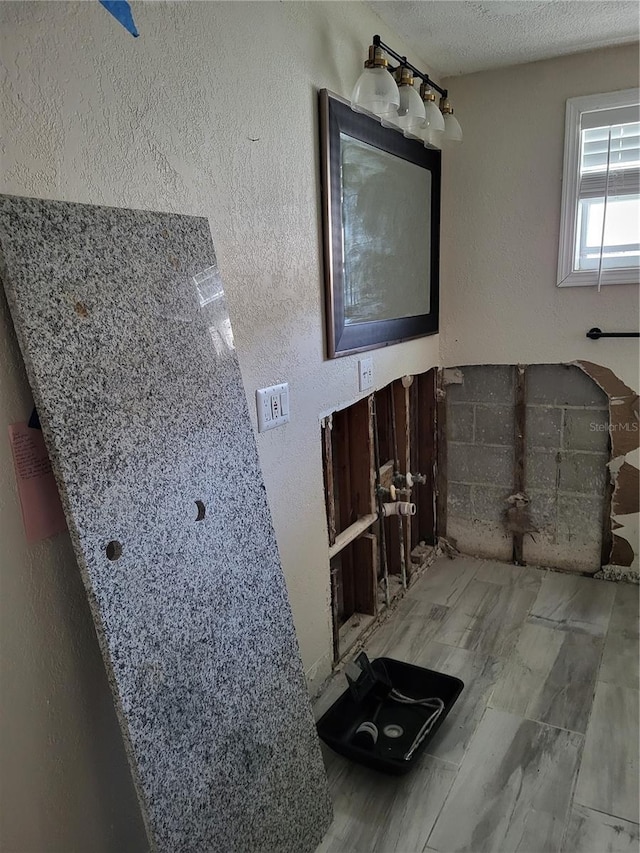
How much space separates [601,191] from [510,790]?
2226mm

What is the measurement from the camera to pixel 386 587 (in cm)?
245

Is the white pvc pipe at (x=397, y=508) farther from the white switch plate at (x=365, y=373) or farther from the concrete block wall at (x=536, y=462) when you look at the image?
the concrete block wall at (x=536, y=462)

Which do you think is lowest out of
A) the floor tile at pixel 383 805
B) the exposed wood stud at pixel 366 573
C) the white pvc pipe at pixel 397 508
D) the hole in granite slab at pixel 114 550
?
the floor tile at pixel 383 805

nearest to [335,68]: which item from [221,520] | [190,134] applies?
[190,134]

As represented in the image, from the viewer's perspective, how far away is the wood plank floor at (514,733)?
1467 millimetres

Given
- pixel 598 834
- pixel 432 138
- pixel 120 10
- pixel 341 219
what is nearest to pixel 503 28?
pixel 432 138

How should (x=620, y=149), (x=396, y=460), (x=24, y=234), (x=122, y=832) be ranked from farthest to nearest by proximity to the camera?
(x=396, y=460)
(x=620, y=149)
(x=122, y=832)
(x=24, y=234)

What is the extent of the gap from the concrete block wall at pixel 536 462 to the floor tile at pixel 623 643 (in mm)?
224

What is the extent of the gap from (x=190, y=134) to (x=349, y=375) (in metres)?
0.96

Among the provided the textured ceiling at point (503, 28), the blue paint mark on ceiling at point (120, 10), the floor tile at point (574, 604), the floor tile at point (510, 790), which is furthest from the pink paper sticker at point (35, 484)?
the floor tile at point (574, 604)

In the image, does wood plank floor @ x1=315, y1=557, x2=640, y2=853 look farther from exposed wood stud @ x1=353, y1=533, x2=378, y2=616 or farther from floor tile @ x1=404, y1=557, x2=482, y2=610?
exposed wood stud @ x1=353, y1=533, x2=378, y2=616

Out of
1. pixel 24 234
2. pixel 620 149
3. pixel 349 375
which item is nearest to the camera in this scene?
pixel 24 234

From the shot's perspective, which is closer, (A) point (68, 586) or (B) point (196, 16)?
(A) point (68, 586)

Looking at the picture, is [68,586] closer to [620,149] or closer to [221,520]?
[221,520]
